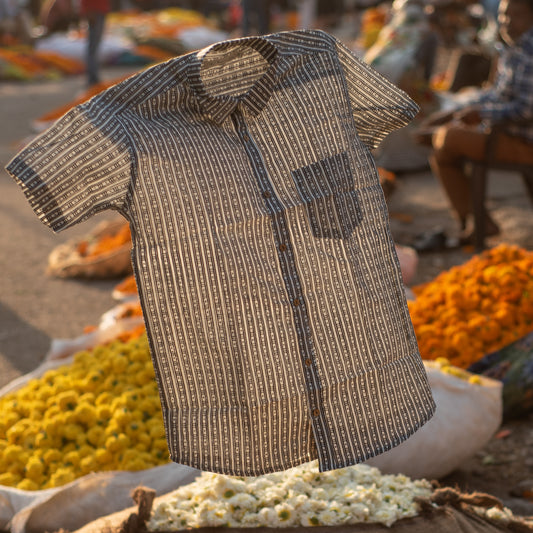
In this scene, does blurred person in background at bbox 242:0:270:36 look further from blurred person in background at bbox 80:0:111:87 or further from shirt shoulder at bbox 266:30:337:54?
shirt shoulder at bbox 266:30:337:54

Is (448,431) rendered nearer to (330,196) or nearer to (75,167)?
(330,196)

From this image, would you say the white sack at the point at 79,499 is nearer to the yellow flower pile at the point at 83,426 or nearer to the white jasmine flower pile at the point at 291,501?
the yellow flower pile at the point at 83,426

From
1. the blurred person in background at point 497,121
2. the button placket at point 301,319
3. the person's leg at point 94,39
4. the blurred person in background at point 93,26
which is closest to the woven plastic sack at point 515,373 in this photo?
the button placket at point 301,319

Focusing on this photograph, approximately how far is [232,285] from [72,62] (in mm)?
15398

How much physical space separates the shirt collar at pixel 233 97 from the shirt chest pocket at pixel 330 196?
9.1 inches

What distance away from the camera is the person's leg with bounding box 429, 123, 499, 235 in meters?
5.54

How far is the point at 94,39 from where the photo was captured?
12.0 m

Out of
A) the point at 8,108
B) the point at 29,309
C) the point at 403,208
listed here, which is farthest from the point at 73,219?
the point at 8,108

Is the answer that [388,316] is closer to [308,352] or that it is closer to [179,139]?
[308,352]

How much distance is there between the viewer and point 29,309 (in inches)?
201

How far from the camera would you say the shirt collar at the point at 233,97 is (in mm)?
2031

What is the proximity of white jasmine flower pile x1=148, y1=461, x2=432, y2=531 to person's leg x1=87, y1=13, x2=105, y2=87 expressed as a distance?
10669mm

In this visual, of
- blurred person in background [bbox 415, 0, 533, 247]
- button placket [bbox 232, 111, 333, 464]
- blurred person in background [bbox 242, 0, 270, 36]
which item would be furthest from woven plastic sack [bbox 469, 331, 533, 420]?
blurred person in background [bbox 242, 0, 270, 36]

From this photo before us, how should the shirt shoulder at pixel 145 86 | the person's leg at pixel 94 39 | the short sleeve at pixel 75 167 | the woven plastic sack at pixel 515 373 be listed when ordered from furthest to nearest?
the person's leg at pixel 94 39 < the woven plastic sack at pixel 515 373 < the shirt shoulder at pixel 145 86 < the short sleeve at pixel 75 167
